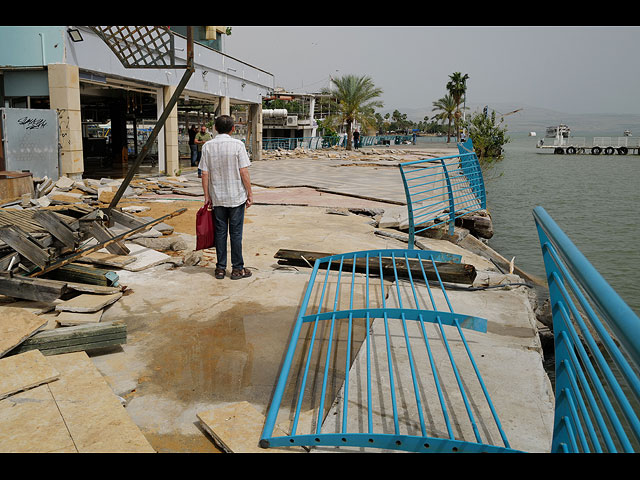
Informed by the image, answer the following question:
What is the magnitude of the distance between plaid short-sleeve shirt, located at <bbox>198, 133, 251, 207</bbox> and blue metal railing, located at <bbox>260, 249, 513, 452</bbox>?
5.33ft

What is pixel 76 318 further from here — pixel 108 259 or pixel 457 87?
pixel 457 87

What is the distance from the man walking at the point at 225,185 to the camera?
5.61 metres

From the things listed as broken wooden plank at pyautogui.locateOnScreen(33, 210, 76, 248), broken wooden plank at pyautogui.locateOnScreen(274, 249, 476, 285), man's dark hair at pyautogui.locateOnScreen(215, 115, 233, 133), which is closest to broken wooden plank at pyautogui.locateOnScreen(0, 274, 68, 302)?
broken wooden plank at pyautogui.locateOnScreen(33, 210, 76, 248)

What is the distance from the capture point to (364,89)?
51594 millimetres

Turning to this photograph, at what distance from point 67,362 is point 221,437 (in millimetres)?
1397

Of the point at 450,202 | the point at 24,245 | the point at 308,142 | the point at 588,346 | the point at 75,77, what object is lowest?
the point at 24,245

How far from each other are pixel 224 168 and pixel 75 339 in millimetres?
2474

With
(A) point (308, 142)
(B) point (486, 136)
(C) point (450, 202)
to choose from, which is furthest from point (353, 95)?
(C) point (450, 202)

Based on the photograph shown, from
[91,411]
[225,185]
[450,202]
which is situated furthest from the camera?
[450,202]

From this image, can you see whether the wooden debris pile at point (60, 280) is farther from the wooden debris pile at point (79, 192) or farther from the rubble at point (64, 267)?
the wooden debris pile at point (79, 192)

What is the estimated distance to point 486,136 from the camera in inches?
877

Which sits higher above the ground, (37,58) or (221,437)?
(37,58)
